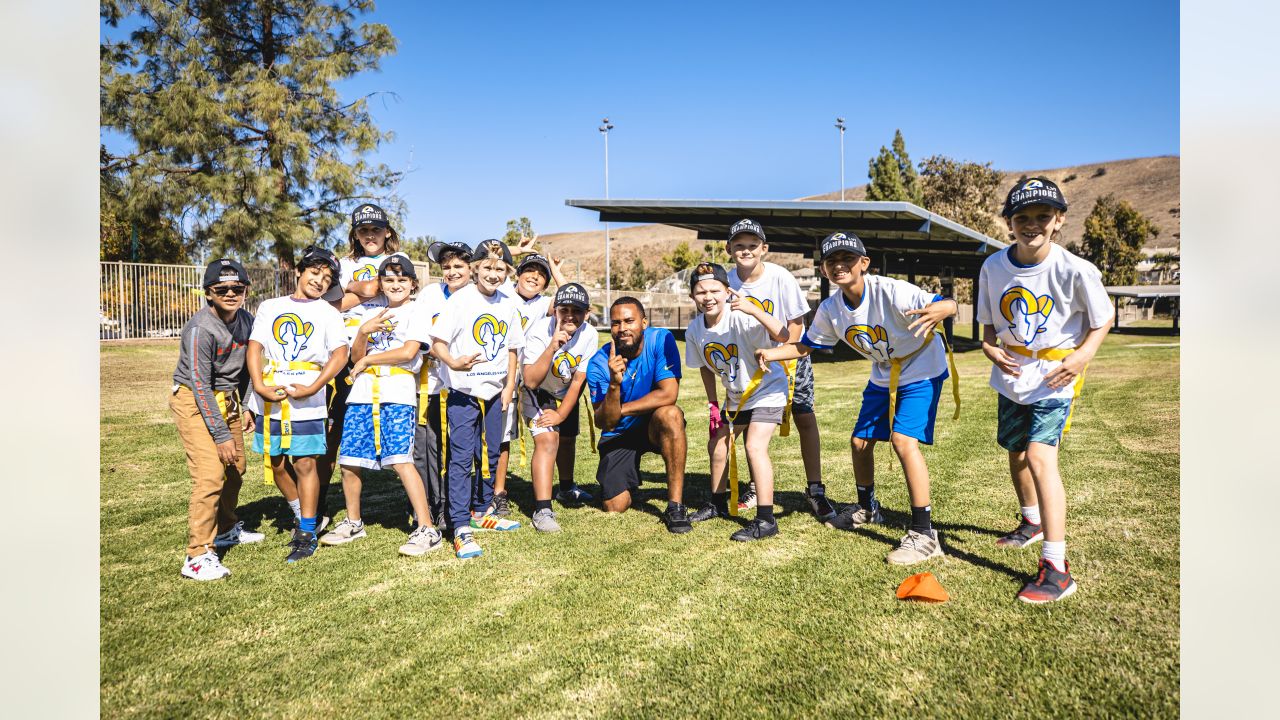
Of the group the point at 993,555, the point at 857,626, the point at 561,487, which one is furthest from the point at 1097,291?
the point at 561,487

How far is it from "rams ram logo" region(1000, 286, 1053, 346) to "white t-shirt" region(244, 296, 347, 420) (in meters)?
3.87

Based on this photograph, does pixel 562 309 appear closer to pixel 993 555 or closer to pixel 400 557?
pixel 400 557

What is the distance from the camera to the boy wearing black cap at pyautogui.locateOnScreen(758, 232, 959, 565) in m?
4.44

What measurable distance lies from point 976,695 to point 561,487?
3.90 m

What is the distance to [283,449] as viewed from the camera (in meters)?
4.85

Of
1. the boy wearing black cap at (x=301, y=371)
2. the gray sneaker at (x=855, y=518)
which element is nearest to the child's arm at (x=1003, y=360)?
the gray sneaker at (x=855, y=518)

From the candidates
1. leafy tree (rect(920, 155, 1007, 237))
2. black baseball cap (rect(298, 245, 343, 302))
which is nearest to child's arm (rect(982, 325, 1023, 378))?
black baseball cap (rect(298, 245, 343, 302))

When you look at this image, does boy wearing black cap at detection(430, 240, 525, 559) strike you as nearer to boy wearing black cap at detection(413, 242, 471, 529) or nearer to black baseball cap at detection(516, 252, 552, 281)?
boy wearing black cap at detection(413, 242, 471, 529)

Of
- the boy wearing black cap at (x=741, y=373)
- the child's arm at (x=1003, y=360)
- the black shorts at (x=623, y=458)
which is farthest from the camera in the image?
the black shorts at (x=623, y=458)

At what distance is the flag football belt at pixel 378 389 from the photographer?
4.79 m

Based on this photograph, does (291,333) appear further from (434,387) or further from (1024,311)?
(1024,311)

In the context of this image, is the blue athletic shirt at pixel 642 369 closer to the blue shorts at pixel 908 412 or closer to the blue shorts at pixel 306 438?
the blue shorts at pixel 908 412

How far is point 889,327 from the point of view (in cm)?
466

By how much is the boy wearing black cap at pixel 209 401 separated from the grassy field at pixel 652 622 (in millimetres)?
285
